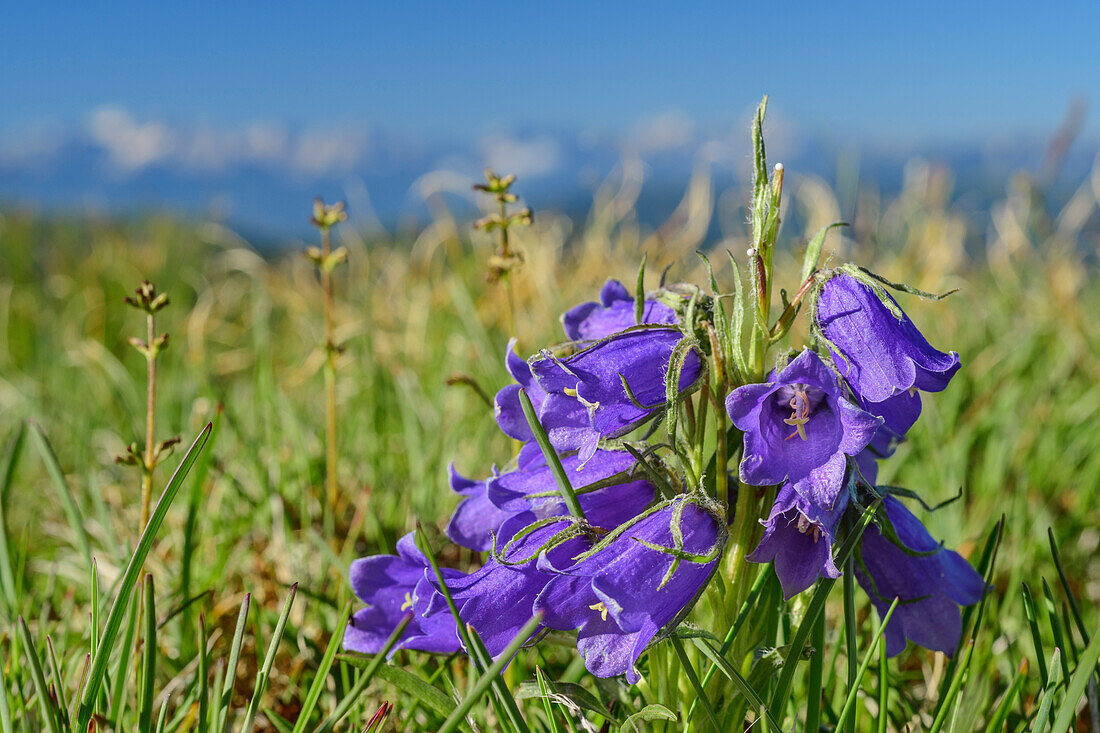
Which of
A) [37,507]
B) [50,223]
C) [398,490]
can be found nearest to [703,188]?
[398,490]

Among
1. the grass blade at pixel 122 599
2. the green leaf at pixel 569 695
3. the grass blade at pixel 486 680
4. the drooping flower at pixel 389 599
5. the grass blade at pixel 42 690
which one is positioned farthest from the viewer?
the drooping flower at pixel 389 599

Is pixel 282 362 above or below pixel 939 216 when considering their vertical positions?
below

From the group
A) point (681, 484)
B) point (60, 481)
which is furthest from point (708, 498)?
point (60, 481)

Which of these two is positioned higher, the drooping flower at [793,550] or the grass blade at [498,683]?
the drooping flower at [793,550]

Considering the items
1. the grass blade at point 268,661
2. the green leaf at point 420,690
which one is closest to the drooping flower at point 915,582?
the green leaf at point 420,690

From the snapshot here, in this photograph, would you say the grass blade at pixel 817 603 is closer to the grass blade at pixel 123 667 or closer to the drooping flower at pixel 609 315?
the drooping flower at pixel 609 315

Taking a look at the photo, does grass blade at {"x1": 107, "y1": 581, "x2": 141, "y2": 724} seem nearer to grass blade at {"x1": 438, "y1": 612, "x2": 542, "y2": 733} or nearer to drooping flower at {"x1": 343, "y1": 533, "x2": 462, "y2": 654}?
drooping flower at {"x1": 343, "y1": 533, "x2": 462, "y2": 654}

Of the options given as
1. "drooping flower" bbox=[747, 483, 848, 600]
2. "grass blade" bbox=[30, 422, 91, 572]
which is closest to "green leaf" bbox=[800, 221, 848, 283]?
"drooping flower" bbox=[747, 483, 848, 600]

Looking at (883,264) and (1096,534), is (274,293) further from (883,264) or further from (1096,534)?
(1096,534)

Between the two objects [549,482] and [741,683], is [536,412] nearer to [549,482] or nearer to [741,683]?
[549,482]
